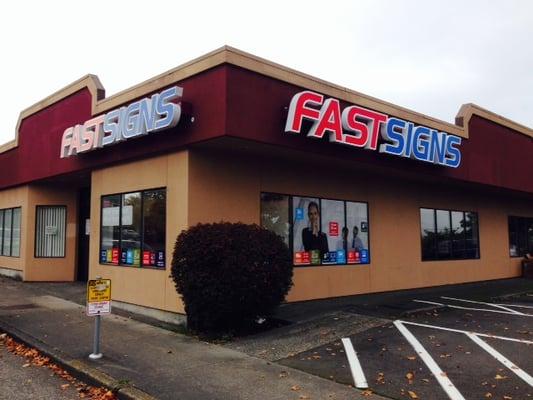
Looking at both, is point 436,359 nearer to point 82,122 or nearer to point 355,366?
point 355,366

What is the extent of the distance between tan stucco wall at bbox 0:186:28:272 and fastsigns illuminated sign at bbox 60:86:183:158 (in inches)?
192

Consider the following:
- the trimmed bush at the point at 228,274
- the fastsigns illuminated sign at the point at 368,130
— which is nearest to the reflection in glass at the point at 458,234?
the fastsigns illuminated sign at the point at 368,130

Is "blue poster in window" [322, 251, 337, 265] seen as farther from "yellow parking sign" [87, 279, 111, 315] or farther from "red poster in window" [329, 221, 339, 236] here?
"yellow parking sign" [87, 279, 111, 315]

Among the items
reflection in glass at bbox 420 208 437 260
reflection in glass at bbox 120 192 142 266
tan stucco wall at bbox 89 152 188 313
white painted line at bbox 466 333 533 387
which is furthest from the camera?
reflection in glass at bbox 420 208 437 260

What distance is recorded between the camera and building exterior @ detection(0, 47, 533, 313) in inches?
408

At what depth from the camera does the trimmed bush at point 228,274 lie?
8961 millimetres

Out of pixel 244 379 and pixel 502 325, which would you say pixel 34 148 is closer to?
pixel 244 379

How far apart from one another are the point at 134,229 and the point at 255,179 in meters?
3.18

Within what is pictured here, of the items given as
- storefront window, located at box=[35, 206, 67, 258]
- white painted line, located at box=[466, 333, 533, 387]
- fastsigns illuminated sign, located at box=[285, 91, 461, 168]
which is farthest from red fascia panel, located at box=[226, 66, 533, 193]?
storefront window, located at box=[35, 206, 67, 258]

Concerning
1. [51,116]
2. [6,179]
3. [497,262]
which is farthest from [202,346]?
[497,262]

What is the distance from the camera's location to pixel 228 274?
29.2ft

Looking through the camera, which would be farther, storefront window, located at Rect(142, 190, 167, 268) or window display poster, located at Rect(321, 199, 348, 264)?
window display poster, located at Rect(321, 199, 348, 264)

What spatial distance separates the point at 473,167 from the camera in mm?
16031

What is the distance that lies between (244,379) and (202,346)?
2.01 meters
